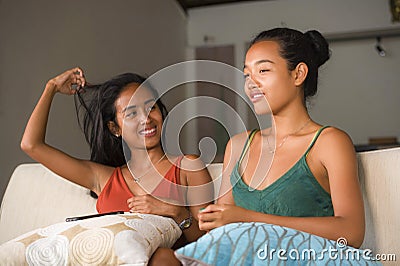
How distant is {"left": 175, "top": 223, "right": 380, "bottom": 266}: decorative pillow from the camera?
876 mm

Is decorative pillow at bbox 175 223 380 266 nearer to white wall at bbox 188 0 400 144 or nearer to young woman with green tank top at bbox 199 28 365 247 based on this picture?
young woman with green tank top at bbox 199 28 365 247

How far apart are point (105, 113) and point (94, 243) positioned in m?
0.67

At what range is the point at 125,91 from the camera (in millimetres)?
1658

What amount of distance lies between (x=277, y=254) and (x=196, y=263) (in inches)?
5.5

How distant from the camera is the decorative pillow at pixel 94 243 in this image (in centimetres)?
108

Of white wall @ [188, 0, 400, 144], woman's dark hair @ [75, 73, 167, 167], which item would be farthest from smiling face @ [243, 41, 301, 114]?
white wall @ [188, 0, 400, 144]

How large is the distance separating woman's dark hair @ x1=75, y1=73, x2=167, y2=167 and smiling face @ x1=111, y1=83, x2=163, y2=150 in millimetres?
40

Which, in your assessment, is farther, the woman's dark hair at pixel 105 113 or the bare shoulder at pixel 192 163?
the woman's dark hair at pixel 105 113

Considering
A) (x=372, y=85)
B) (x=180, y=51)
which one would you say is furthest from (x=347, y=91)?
(x=180, y=51)

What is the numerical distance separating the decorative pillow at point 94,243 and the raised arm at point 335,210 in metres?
0.16

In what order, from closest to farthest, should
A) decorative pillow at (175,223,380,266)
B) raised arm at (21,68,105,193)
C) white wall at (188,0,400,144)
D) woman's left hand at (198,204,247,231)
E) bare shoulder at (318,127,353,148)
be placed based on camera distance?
decorative pillow at (175,223,380,266), woman's left hand at (198,204,247,231), bare shoulder at (318,127,353,148), raised arm at (21,68,105,193), white wall at (188,0,400,144)

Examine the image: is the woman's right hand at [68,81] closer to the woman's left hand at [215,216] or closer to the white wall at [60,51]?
the woman's left hand at [215,216]

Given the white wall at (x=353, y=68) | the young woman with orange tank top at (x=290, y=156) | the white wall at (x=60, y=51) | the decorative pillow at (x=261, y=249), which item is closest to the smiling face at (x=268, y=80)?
the young woman with orange tank top at (x=290, y=156)

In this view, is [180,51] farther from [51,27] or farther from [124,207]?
[124,207]
